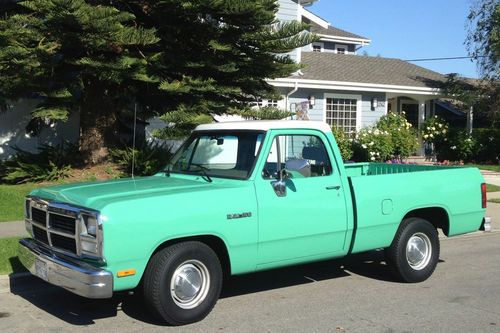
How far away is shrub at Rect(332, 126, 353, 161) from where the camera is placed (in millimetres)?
18953

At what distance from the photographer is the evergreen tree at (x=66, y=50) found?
9.71m

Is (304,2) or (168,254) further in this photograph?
(304,2)

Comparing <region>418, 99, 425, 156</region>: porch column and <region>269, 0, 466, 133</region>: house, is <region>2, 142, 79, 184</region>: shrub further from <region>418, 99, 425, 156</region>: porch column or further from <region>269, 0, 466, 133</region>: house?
<region>418, 99, 425, 156</region>: porch column

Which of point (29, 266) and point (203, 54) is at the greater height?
point (203, 54)

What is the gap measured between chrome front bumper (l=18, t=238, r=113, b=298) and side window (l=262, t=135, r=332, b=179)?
1.90 meters

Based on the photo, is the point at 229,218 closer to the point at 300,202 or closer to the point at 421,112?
the point at 300,202

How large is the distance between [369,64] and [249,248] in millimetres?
19650

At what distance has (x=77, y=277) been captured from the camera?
4.75 metres

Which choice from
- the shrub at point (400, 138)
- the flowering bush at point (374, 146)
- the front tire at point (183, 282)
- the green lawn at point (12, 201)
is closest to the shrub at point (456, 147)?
the shrub at point (400, 138)

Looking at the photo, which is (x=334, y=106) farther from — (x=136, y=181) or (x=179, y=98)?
(x=136, y=181)

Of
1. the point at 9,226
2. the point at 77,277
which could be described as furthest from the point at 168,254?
the point at 9,226

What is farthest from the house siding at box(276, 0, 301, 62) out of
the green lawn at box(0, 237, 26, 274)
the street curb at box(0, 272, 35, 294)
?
the street curb at box(0, 272, 35, 294)

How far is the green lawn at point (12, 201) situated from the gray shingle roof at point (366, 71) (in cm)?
1074

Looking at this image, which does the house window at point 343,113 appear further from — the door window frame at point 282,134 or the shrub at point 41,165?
the door window frame at point 282,134
